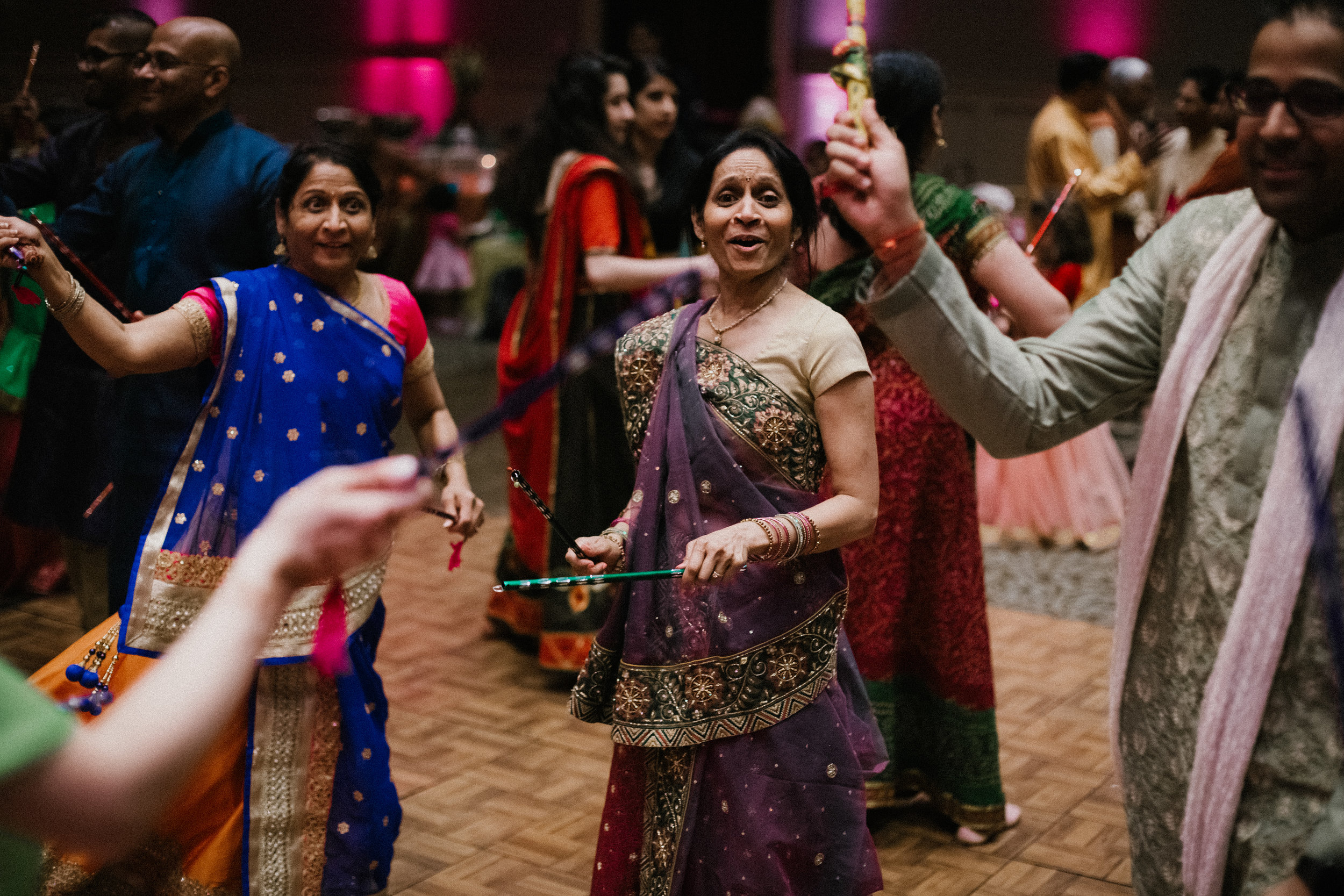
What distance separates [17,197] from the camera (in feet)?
11.1

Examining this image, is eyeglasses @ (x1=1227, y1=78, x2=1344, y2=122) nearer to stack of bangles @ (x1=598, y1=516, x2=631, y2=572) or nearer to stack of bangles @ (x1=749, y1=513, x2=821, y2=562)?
stack of bangles @ (x1=749, y1=513, x2=821, y2=562)

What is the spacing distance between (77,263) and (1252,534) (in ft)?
6.49

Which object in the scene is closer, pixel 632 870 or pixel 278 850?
pixel 632 870

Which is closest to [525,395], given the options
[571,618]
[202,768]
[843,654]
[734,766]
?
[734,766]

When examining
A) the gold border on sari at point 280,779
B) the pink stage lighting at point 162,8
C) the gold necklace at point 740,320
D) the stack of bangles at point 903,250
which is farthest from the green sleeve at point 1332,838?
the pink stage lighting at point 162,8

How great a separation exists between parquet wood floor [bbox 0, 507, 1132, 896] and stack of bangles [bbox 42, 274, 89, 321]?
1.29 meters

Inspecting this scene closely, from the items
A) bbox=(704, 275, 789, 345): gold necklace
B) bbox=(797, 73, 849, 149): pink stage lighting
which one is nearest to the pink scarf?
bbox=(704, 275, 789, 345): gold necklace

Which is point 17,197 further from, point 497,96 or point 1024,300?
point 497,96

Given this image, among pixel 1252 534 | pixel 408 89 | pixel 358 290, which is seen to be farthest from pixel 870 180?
pixel 408 89

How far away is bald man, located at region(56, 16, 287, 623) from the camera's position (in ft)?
8.84

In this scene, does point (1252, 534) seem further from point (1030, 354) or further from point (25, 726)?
point (25, 726)

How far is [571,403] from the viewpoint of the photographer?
3.71 meters

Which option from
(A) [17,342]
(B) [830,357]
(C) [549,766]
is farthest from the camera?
(C) [549,766]

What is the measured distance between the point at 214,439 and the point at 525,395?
1.10 meters
